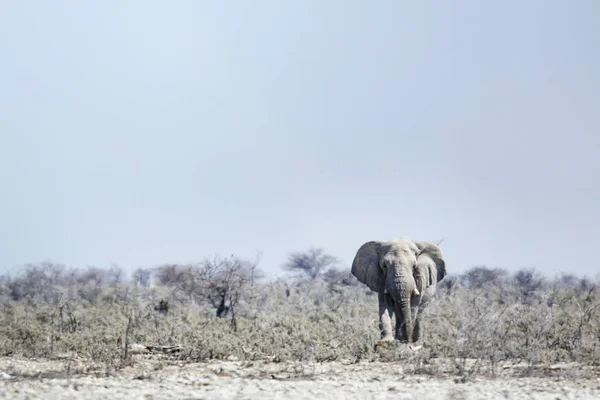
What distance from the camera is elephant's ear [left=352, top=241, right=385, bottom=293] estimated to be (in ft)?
60.3

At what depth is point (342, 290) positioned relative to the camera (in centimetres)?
3344

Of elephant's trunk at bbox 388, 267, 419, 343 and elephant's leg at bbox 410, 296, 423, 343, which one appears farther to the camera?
elephant's leg at bbox 410, 296, 423, 343

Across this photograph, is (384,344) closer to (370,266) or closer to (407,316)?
(407,316)

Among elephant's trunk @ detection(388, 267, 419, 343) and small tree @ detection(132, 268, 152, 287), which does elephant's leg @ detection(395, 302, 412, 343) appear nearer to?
elephant's trunk @ detection(388, 267, 419, 343)

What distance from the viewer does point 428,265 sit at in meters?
18.2

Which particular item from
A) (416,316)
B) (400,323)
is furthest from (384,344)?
(416,316)

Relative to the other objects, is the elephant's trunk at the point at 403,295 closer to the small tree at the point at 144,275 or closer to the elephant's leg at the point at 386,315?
the elephant's leg at the point at 386,315

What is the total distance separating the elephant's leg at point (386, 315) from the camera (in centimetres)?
1691

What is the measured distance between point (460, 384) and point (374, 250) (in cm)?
667

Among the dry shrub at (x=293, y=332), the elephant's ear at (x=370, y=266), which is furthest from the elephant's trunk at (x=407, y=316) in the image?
the elephant's ear at (x=370, y=266)

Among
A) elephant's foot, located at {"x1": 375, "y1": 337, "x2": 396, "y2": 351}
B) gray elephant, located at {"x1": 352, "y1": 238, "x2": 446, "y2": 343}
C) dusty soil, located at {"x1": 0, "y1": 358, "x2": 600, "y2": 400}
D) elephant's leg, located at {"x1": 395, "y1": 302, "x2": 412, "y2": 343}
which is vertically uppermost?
gray elephant, located at {"x1": 352, "y1": 238, "x2": 446, "y2": 343}

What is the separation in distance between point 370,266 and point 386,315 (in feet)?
4.54

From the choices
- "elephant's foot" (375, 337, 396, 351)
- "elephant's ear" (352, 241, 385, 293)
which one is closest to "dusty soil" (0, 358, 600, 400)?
"elephant's foot" (375, 337, 396, 351)

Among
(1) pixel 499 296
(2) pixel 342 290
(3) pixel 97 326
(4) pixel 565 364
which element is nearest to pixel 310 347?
(4) pixel 565 364
